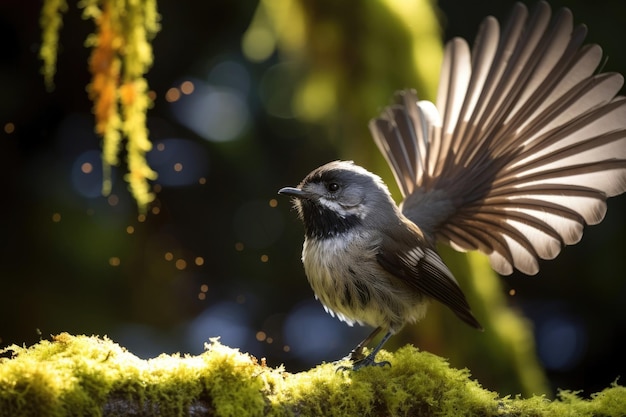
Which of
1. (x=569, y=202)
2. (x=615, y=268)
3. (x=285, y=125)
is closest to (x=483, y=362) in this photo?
(x=569, y=202)

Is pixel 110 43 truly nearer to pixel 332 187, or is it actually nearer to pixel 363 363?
pixel 332 187

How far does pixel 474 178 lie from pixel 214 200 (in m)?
2.57

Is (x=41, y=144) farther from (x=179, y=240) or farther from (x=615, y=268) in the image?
(x=615, y=268)

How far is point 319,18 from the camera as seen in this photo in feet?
12.9

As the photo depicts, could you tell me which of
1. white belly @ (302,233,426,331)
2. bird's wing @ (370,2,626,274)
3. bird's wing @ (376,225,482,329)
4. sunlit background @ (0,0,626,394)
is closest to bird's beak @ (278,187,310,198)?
white belly @ (302,233,426,331)

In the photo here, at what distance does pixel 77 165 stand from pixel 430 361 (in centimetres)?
356

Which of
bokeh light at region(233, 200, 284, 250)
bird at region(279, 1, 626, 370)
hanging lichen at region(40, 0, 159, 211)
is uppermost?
bokeh light at region(233, 200, 284, 250)

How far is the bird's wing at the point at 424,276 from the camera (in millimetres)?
3369

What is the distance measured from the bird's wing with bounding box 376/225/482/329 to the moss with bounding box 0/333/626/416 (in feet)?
1.51

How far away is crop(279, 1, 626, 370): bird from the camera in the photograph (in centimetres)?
338

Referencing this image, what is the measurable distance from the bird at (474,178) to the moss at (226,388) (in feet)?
0.95

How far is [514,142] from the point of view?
378 cm

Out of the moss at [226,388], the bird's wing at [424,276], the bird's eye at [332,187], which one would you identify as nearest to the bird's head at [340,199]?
the bird's eye at [332,187]

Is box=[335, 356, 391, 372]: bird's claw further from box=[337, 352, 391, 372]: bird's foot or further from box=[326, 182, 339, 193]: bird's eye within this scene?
box=[326, 182, 339, 193]: bird's eye
